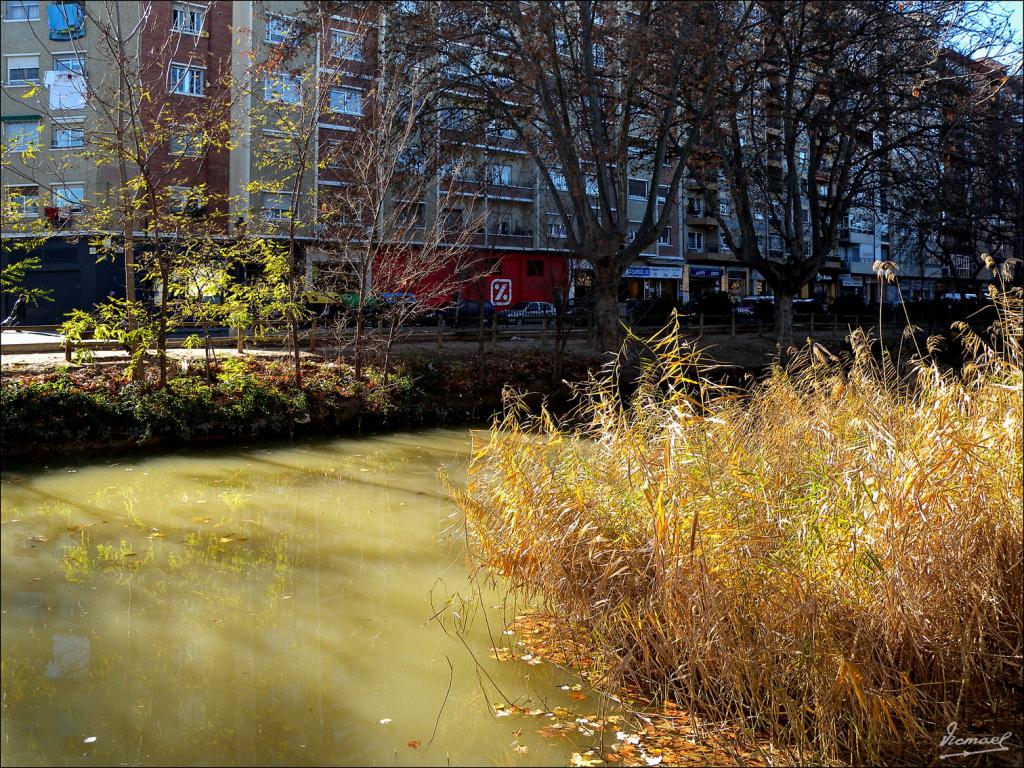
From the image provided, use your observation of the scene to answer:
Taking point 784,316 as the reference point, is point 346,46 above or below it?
above

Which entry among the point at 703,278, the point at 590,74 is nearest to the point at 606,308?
the point at 590,74

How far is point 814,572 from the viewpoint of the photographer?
16.5 ft

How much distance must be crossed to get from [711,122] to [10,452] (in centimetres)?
1531

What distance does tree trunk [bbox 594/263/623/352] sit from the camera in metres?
21.8

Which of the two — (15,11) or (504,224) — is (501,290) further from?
(15,11)

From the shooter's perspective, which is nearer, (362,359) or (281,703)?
(281,703)

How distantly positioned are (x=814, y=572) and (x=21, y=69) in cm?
3721

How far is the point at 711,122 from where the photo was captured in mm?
20531

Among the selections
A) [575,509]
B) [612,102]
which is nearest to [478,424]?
[612,102]

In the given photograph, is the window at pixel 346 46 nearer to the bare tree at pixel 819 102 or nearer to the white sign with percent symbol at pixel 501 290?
the white sign with percent symbol at pixel 501 290

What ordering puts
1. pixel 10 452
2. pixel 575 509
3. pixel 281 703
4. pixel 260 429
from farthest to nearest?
pixel 260 429
pixel 10 452
pixel 575 509
pixel 281 703

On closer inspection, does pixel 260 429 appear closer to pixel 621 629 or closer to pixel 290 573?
pixel 290 573

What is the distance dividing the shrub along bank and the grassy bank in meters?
6.54

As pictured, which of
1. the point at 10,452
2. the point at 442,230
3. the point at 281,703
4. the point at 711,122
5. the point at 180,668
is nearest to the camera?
the point at 281,703
